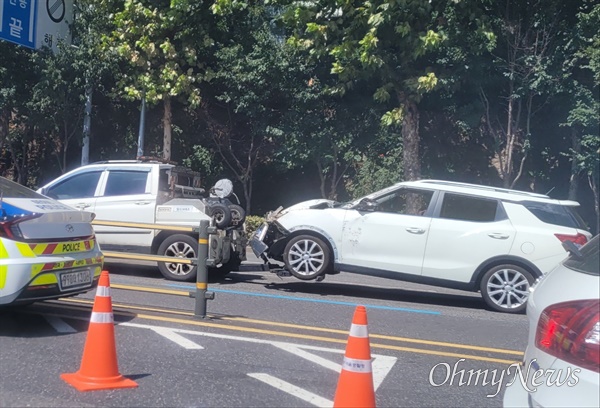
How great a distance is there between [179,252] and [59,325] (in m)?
4.17

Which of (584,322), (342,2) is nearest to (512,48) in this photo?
(342,2)

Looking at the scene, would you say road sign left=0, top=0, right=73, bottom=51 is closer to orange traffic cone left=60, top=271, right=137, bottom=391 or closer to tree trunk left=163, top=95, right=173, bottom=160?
tree trunk left=163, top=95, right=173, bottom=160

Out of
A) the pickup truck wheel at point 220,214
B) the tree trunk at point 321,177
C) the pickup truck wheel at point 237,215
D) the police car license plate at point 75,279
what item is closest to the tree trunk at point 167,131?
the tree trunk at point 321,177

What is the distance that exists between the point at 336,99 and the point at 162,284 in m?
11.2

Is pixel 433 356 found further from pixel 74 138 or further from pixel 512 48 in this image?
pixel 74 138

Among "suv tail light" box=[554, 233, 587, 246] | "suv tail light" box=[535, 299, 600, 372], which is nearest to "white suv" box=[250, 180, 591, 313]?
"suv tail light" box=[554, 233, 587, 246]

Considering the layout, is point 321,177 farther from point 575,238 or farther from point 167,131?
point 575,238

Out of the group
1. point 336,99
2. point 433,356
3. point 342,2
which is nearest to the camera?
point 433,356

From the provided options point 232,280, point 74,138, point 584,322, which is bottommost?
point 232,280

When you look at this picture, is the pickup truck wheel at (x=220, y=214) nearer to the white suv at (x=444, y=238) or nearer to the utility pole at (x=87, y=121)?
the white suv at (x=444, y=238)

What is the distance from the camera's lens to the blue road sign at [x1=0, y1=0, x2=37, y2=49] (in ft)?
54.0

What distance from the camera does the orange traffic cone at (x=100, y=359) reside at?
5.41 metres

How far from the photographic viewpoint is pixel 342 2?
17.1 metres

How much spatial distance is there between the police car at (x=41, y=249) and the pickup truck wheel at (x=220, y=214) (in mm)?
4017
